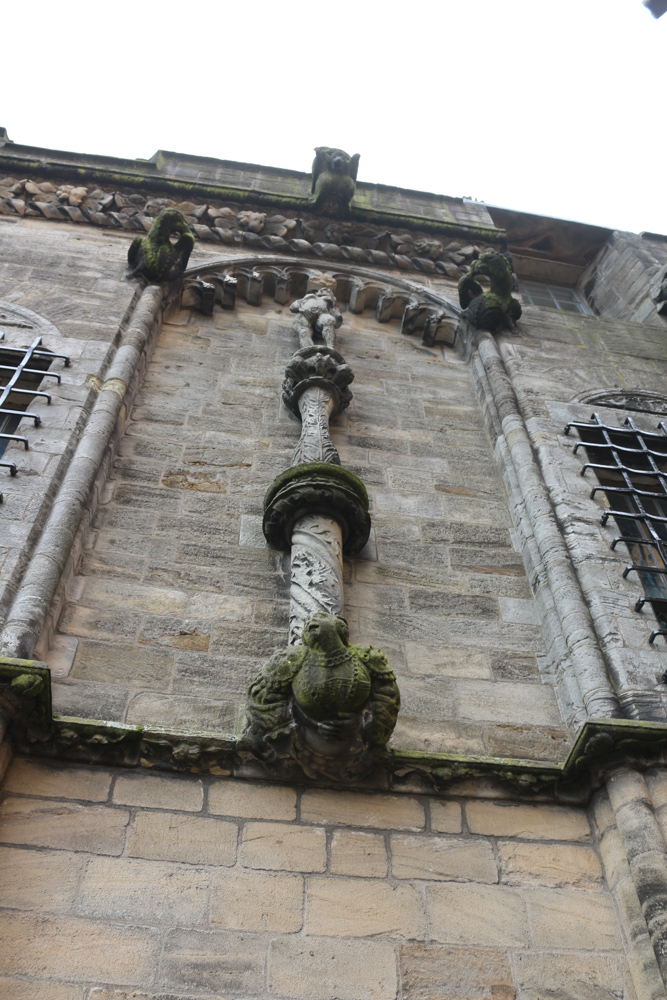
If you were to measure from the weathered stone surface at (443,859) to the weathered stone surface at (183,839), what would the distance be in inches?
27.1

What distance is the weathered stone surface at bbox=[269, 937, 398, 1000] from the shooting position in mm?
3154

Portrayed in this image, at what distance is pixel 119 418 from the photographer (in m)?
5.68

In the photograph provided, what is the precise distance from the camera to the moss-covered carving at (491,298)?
300 inches

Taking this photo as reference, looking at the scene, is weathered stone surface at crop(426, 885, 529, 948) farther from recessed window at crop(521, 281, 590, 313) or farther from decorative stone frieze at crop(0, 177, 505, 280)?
recessed window at crop(521, 281, 590, 313)

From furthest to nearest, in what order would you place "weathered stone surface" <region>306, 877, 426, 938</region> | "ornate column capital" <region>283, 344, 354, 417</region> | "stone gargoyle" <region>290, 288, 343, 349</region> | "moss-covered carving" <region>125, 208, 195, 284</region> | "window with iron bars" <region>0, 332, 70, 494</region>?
1. "moss-covered carving" <region>125, 208, 195, 284</region>
2. "stone gargoyle" <region>290, 288, 343, 349</region>
3. "ornate column capital" <region>283, 344, 354, 417</region>
4. "window with iron bars" <region>0, 332, 70, 494</region>
5. "weathered stone surface" <region>306, 877, 426, 938</region>

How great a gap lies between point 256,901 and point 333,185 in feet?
25.2

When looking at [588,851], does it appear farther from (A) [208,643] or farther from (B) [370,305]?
(B) [370,305]

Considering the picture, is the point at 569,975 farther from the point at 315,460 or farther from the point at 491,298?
the point at 491,298

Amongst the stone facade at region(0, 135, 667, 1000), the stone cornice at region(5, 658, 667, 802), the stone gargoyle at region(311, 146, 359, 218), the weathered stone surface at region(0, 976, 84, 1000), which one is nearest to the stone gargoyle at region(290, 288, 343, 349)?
the stone facade at region(0, 135, 667, 1000)

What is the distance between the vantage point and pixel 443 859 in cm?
363

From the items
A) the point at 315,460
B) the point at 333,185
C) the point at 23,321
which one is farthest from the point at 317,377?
the point at 333,185

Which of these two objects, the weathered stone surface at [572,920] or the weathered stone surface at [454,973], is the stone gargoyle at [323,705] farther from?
the weathered stone surface at [572,920]

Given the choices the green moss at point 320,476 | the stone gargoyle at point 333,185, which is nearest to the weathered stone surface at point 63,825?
the green moss at point 320,476

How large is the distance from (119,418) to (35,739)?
2.57 metres
